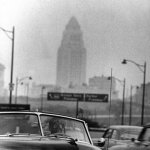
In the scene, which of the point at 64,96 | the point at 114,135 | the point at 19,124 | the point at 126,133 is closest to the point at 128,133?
the point at 126,133

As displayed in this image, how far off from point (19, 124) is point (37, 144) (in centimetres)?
133

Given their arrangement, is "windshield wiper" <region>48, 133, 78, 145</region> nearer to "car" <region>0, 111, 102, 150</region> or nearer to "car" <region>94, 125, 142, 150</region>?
"car" <region>0, 111, 102, 150</region>

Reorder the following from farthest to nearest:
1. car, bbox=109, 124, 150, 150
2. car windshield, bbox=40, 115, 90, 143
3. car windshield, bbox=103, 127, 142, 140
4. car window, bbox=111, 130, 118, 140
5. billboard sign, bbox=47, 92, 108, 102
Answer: billboard sign, bbox=47, 92, 108, 102, car window, bbox=111, 130, 118, 140, car windshield, bbox=103, 127, 142, 140, car, bbox=109, 124, 150, 150, car windshield, bbox=40, 115, 90, 143

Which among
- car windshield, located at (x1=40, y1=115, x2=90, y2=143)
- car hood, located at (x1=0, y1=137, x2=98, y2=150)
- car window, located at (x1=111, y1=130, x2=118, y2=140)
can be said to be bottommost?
car window, located at (x1=111, y1=130, x2=118, y2=140)

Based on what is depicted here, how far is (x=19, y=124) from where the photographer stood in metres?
7.98

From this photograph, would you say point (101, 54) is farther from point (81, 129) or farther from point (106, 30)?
point (81, 129)

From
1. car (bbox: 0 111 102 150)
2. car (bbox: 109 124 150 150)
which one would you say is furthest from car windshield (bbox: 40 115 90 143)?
car (bbox: 109 124 150 150)

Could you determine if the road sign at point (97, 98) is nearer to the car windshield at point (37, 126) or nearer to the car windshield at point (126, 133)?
the car windshield at point (126, 133)

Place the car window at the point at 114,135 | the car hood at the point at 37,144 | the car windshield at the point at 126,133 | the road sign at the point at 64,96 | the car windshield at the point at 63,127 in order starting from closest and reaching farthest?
1. the car hood at the point at 37,144
2. the car windshield at the point at 63,127
3. the car windshield at the point at 126,133
4. the car window at the point at 114,135
5. the road sign at the point at 64,96

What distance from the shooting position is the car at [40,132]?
265 inches

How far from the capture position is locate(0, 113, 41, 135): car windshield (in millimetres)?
7841

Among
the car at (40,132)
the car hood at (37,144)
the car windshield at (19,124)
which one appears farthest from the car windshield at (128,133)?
the car hood at (37,144)

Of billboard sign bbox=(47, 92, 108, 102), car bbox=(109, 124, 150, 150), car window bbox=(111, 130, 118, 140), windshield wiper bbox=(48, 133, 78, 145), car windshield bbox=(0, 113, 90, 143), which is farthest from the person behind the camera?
billboard sign bbox=(47, 92, 108, 102)

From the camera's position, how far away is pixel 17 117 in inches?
319
